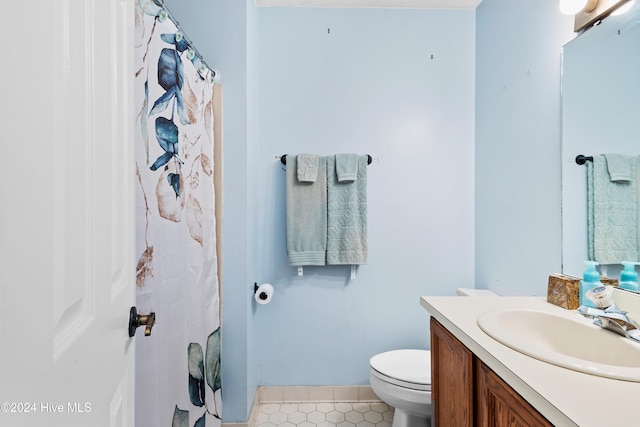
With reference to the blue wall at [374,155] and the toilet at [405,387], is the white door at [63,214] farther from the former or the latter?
the blue wall at [374,155]

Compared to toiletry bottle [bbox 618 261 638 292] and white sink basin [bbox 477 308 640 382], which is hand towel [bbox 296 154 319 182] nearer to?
white sink basin [bbox 477 308 640 382]

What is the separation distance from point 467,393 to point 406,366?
2.54 ft

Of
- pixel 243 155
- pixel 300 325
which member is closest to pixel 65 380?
pixel 243 155

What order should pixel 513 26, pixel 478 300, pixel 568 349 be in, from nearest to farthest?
pixel 568 349
pixel 478 300
pixel 513 26

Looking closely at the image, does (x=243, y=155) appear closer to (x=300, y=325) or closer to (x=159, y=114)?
(x=159, y=114)

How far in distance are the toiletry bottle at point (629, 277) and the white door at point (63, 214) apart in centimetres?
137

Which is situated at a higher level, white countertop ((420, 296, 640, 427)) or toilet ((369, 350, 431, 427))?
white countertop ((420, 296, 640, 427))

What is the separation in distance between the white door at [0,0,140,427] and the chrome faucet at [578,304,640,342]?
116 centimetres

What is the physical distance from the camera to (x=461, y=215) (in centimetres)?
203

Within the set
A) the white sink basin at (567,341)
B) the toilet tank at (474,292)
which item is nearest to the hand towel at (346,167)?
the toilet tank at (474,292)

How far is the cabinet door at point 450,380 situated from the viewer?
90 cm

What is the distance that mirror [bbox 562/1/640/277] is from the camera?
101 cm

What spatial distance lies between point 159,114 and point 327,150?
3.72 feet

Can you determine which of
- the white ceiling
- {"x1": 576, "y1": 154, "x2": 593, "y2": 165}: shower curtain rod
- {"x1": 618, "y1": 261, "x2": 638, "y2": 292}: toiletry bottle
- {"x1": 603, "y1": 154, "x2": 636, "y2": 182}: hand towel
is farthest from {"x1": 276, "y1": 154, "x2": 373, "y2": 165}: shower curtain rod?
{"x1": 618, "y1": 261, "x2": 638, "y2": 292}: toiletry bottle
